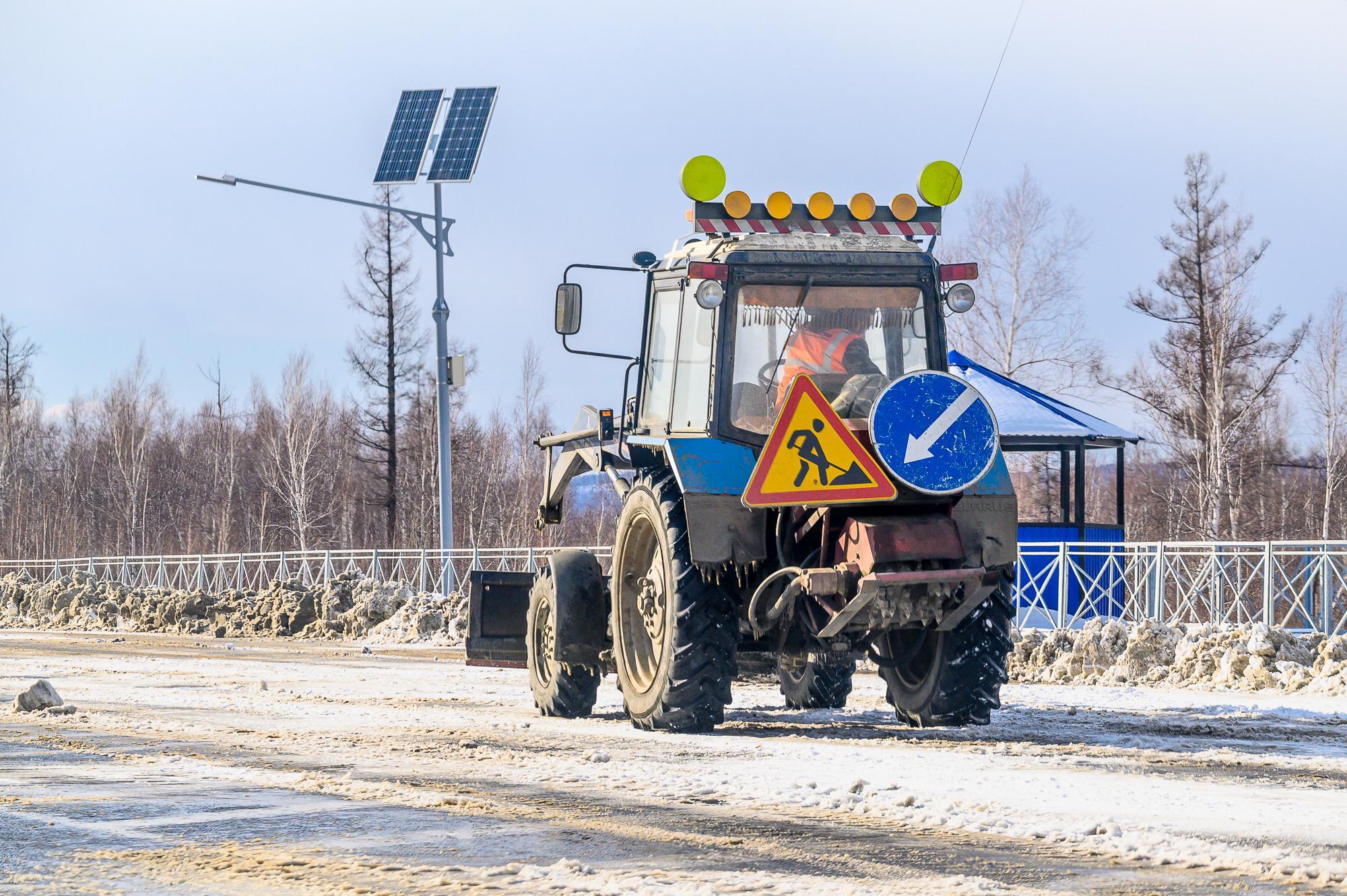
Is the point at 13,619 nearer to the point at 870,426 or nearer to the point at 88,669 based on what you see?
the point at 88,669

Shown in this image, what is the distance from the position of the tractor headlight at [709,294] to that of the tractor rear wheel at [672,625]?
40.1 inches

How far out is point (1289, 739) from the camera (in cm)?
876

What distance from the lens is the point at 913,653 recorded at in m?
9.51

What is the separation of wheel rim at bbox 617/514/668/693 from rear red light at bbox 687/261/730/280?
1440 millimetres

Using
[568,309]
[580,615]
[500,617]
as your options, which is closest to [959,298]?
[568,309]

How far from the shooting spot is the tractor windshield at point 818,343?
8.94 meters

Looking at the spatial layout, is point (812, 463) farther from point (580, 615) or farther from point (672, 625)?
point (580, 615)

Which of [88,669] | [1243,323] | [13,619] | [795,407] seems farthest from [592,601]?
[1243,323]

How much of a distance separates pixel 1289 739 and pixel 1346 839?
12.0 ft

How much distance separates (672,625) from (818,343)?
186cm

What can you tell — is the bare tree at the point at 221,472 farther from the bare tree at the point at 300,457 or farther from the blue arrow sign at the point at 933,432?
the blue arrow sign at the point at 933,432

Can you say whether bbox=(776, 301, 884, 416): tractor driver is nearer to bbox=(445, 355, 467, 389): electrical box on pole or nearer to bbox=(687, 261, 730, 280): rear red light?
bbox=(687, 261, 730, 280): rear red light

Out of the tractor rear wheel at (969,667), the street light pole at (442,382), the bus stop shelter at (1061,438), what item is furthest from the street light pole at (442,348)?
the tractor rear wheel at (969,667)

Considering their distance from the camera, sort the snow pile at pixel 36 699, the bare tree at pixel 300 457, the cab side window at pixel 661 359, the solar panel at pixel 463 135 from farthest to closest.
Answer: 1. the bare tree at pixel 300 457
2. the solar panel at pixel 463 135
3. the snow pile at pixel 36 699
4. the cab side window at pixel 661 359
